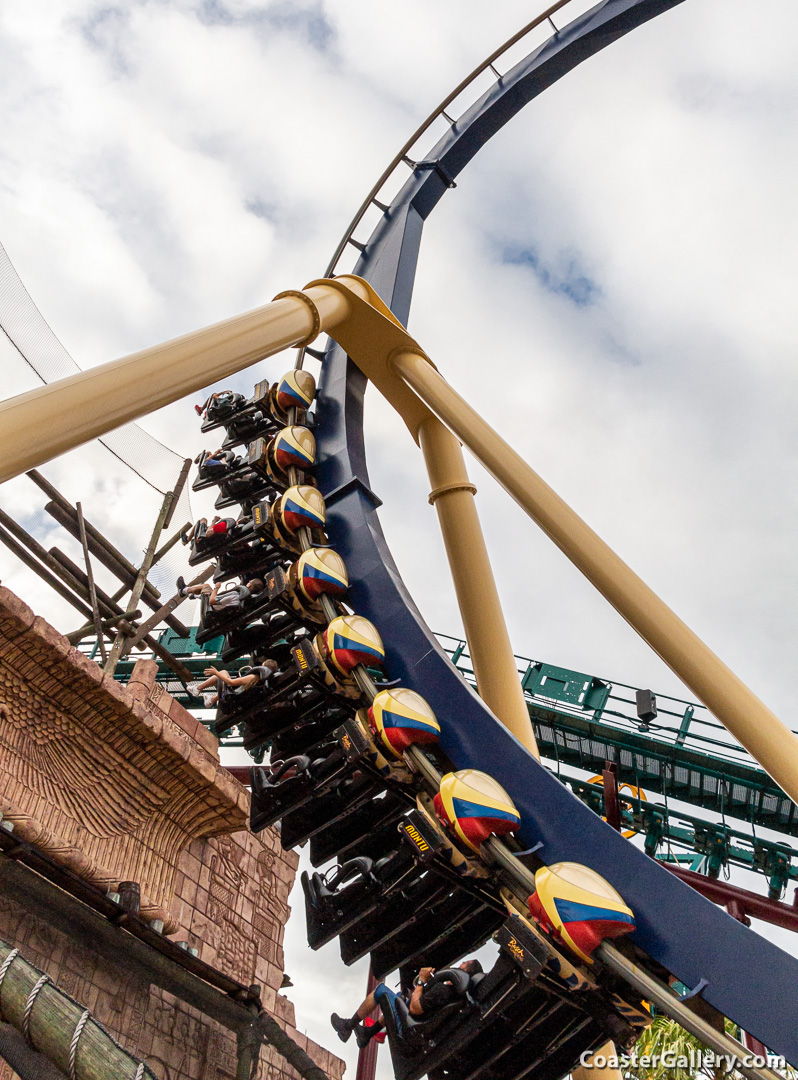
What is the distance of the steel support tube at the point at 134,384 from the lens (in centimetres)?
305

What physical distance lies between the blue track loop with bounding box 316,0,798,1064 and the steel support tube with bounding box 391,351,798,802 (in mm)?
649

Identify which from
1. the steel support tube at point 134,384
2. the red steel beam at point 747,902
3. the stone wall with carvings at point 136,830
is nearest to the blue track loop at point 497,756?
the steel support tube at point 134,384

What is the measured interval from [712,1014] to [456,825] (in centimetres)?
123

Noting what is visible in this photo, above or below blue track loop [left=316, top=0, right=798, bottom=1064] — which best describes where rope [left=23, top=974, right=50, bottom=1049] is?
below

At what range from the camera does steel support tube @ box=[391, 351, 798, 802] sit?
4.18 meters

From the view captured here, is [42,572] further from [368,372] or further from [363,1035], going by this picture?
[363,1035]

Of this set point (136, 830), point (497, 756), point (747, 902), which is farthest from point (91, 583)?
point (747, 902)

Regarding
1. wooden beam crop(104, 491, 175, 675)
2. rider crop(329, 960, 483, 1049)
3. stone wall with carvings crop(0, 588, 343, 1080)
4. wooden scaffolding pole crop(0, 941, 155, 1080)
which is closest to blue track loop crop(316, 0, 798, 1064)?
rider crop(329, 960, 483, 1049)

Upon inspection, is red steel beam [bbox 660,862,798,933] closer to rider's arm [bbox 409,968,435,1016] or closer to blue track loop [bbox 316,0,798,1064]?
blue track loop [bbox 316,0,798,1064]

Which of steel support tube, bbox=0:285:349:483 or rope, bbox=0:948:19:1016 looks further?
steel support tube, bbox=0:285:349:483

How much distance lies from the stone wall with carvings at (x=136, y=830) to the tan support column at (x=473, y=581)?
85.1 inches

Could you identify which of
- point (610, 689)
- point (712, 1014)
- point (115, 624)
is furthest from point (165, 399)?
point (610, 689)

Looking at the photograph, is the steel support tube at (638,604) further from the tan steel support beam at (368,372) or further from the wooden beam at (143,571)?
the wooden beam at (143,571)

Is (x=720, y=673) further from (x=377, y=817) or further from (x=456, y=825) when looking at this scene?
(x=377, y=817)
